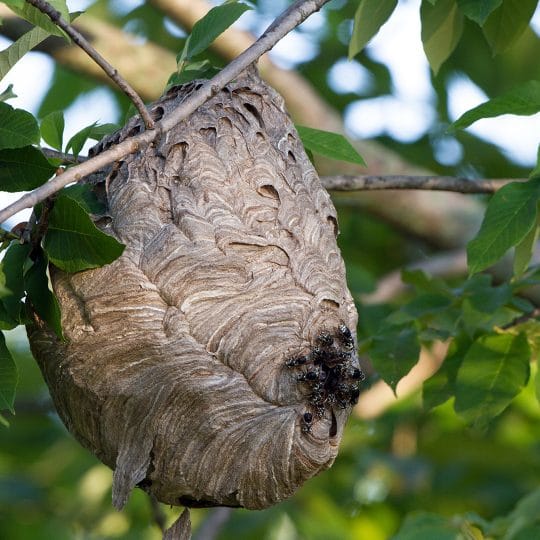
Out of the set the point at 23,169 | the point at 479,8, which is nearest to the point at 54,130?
the point at 23,169

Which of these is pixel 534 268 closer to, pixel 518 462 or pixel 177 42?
pixel 518 462

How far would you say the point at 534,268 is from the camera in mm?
3611

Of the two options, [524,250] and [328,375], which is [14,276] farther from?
[524,250]

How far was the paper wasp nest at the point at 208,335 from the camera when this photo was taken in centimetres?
240

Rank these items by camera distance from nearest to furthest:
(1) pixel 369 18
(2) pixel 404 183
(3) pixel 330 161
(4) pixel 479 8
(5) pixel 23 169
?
(5) pixel 23 169 < (4) pixel 479 8 < (1) pixel 369 18 < (2) pixel 404 183 < (3) pixel 330 161

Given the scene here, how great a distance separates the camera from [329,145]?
9.95 ft

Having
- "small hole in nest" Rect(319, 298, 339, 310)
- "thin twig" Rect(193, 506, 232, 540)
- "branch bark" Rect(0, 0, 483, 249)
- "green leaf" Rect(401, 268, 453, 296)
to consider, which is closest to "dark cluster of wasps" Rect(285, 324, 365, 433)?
"small hole in nest" Rect(319, 298, 339, 310)

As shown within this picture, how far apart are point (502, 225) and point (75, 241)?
3.75ft

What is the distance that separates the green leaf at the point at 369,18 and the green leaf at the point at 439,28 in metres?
0.19

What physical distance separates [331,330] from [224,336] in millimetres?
264

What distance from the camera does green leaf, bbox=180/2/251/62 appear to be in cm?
281

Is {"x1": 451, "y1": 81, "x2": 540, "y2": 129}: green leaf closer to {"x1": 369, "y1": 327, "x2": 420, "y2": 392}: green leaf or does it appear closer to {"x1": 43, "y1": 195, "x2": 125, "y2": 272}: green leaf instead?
{"x1": 369, "y1": 327, "x2": 420, "y2": 392}: green leaf

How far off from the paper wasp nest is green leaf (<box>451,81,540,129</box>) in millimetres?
465

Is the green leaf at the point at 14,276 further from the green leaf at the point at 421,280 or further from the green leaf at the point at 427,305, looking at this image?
the green leaf at the point at 421,280
